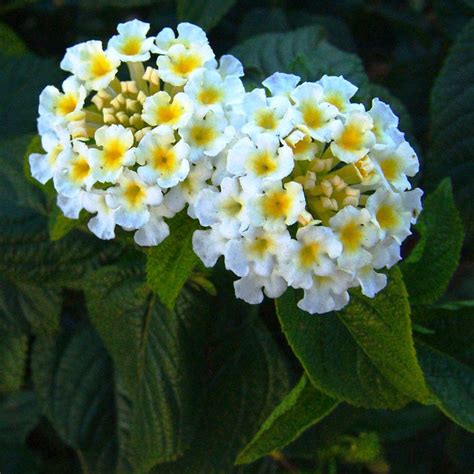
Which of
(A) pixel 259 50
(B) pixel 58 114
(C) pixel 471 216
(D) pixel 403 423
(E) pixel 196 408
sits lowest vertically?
(D) pixel 403 423

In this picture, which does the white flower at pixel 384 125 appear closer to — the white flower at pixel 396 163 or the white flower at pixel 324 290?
the white flower at pixel 396 163

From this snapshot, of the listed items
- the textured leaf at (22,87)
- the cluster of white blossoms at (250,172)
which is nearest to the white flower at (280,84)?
the cluster of white blossoms at (250,172)

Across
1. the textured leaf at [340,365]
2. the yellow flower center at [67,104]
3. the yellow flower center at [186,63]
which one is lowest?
the textured leaf at [340,365]

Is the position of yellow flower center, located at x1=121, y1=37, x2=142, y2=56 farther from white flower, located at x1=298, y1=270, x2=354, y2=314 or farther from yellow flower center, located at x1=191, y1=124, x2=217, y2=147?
white flower, located at x1=298, y1=270, x2=354, y2=314

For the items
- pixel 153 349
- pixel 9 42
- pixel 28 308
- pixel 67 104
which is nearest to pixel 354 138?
pixel 67 104

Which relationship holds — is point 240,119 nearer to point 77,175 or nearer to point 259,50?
point 77,175

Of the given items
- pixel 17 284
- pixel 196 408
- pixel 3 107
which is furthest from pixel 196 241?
pixel 3 107

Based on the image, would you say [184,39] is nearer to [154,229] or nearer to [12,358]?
[154,229]
